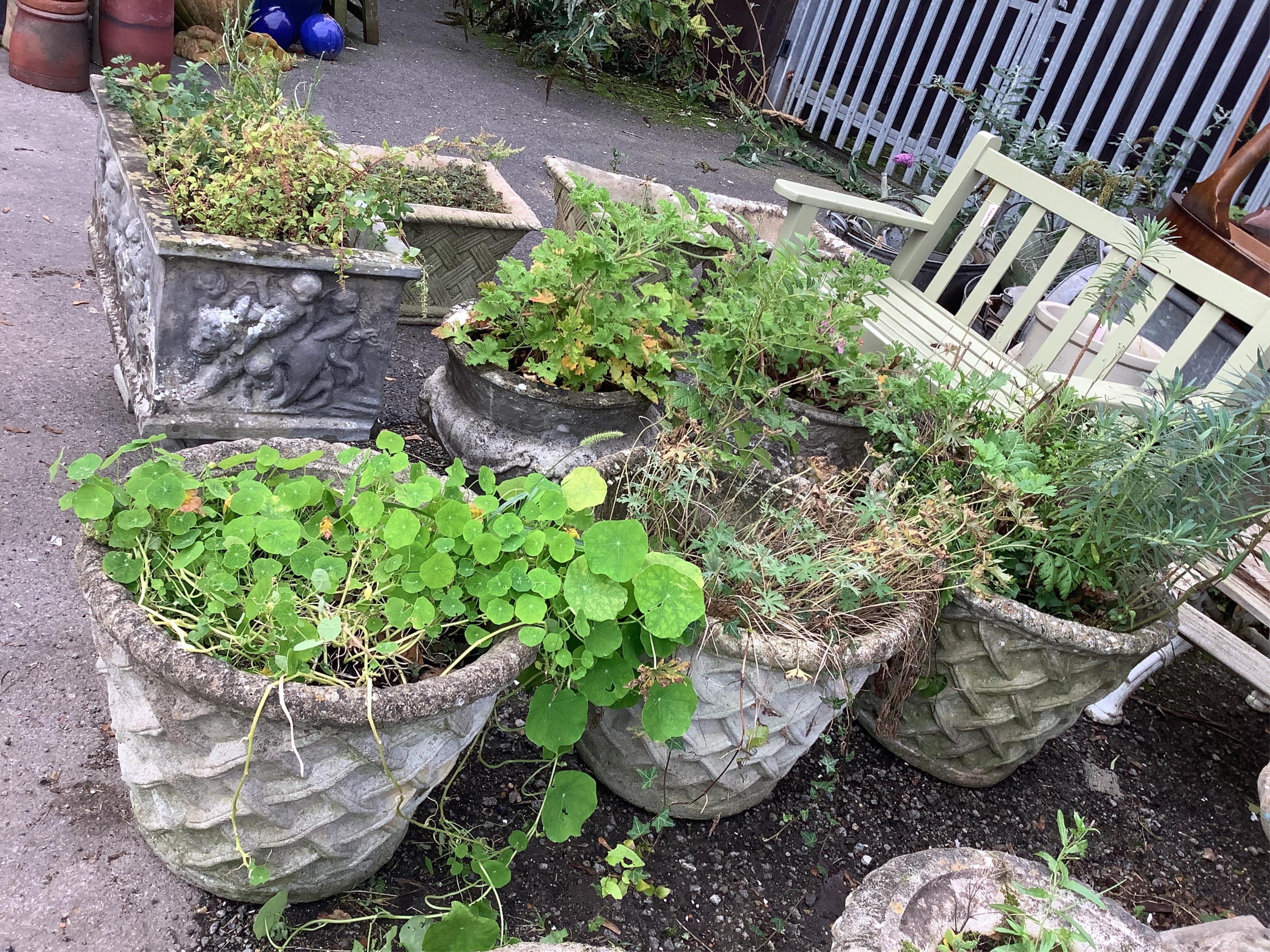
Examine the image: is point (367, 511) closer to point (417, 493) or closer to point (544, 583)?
point (417, 493)

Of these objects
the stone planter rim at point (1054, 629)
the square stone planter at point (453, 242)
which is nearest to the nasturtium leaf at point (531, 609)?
the stone planter rim at point (1054, 629)

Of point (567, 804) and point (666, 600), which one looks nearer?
point (666, 600)

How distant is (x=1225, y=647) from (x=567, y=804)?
186cm

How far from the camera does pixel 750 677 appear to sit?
1854 millimetres

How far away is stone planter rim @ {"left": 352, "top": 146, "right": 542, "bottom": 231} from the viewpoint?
3.27m

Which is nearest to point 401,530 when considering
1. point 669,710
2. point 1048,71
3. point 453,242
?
point 669,710

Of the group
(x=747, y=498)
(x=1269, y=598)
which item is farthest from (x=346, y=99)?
(x=1269, y=598)

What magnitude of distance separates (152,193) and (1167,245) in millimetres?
2711

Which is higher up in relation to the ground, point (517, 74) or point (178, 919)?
point (517, 74)

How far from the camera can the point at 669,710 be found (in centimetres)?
173

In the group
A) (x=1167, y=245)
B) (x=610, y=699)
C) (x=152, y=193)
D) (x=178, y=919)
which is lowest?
(x=178, y=919)

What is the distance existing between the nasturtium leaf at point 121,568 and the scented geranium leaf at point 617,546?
28.2 inches

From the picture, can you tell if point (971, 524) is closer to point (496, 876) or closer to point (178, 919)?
point (496, 876)

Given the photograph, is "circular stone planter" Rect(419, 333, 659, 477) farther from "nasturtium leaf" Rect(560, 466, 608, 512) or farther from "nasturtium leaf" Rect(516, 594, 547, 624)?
"nasturtium leaf" Rect(516, 594, 547, 624)
